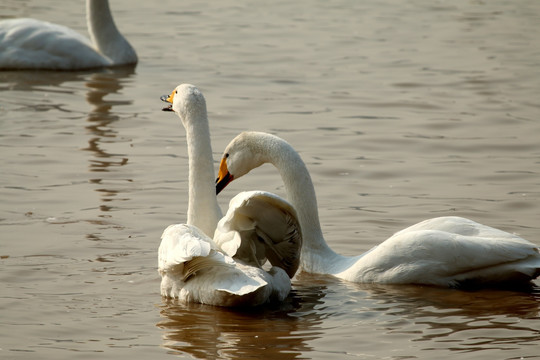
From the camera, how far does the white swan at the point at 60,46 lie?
15461mm

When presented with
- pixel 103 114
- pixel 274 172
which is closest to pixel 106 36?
pixel 103 114

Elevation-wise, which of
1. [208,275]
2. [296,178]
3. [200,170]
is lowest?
[208,275]

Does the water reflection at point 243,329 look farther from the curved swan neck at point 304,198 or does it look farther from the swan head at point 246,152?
the swan head at point 246,152

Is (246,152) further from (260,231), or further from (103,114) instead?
(103,114)

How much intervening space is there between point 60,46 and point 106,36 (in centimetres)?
81

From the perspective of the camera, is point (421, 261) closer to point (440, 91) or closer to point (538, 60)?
point (440, 91)

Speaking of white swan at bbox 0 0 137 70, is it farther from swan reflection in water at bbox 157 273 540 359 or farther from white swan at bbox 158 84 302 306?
swan reflection in water at bbox 157 273 540 359

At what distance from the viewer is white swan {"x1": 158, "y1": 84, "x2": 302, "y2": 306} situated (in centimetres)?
643

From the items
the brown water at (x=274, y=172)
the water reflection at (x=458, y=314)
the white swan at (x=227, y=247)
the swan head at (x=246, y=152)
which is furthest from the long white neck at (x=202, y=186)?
the water reflection at (x=458, y=314)

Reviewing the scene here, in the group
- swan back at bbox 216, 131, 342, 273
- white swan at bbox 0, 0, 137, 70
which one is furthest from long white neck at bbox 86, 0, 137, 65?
swan back at bbox 216, 131, 342, 273

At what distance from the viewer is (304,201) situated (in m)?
7.76

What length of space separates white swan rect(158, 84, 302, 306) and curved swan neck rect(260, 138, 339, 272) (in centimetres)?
57

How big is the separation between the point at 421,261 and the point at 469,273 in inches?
13.8

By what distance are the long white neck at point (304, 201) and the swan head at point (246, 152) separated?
6 cm
